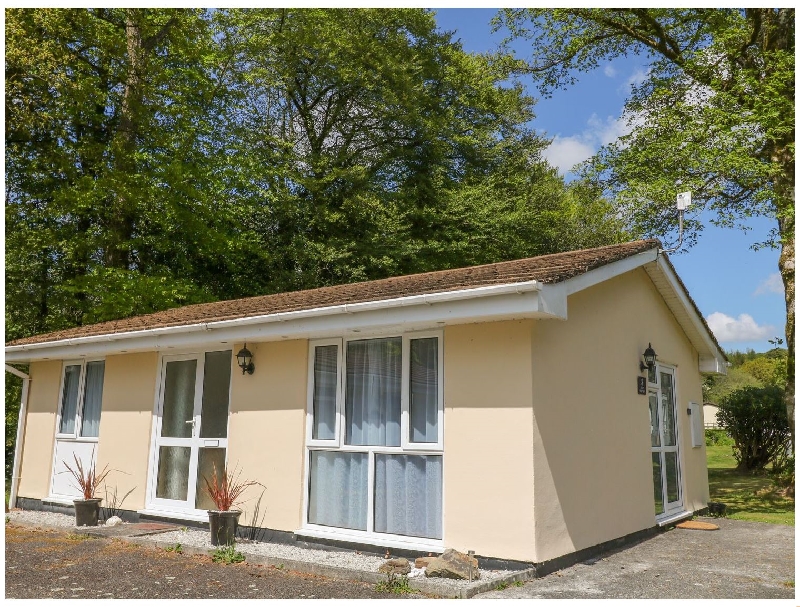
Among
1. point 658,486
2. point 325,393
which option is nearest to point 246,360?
point 325,393

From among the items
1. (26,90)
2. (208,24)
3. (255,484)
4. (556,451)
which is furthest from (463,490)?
(208,24)

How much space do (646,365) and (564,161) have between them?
62.9 feet

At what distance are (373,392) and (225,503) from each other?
2.21 m

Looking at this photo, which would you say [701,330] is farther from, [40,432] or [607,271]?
[40,432]

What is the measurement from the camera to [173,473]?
30.1ft

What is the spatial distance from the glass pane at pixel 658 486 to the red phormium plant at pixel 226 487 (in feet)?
17.7

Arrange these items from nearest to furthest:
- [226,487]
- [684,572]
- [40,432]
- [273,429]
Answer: [684,572]
[226,487]
[273,429]
[40,432]

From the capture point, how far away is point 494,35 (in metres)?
19.8

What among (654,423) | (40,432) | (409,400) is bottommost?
(40,432)

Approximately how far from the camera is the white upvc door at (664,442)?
9211 millimetres

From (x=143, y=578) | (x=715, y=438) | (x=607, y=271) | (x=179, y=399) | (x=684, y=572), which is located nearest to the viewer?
(x=143, y=578)

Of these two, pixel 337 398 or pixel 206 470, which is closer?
pixel 337 398

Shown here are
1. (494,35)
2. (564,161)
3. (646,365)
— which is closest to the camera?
(646,365)
